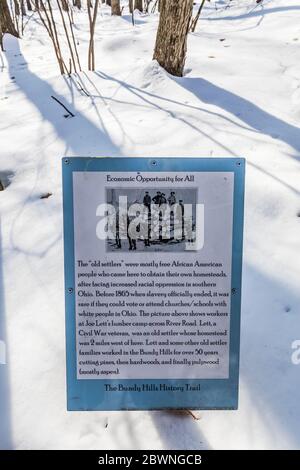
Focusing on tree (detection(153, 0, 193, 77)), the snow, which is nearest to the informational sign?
the snow

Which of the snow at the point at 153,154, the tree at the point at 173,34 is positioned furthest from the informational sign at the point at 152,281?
the tree at the point at 173,34

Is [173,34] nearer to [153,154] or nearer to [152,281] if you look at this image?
[153,154]

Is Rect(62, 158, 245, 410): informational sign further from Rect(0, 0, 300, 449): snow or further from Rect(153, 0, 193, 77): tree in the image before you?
Rect(153, 0, 193, 77): tree

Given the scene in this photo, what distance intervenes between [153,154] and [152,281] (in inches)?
56.4

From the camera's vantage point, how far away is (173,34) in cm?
364

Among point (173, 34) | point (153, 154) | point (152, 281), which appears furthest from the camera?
point (173, 34)

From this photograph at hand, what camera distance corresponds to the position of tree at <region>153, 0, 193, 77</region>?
138 inches

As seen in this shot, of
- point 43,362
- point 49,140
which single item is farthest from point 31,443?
point 49,140

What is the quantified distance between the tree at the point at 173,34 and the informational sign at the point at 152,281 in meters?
2.75

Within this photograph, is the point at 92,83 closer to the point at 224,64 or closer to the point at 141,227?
the point at 224,64

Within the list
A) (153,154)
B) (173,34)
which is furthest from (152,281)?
(173,34)

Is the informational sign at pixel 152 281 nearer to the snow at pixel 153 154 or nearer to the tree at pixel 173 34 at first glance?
the snow at pixel 153 154

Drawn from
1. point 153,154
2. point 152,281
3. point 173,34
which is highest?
point 173,34

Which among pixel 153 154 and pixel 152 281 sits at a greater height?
pixel 153 154
